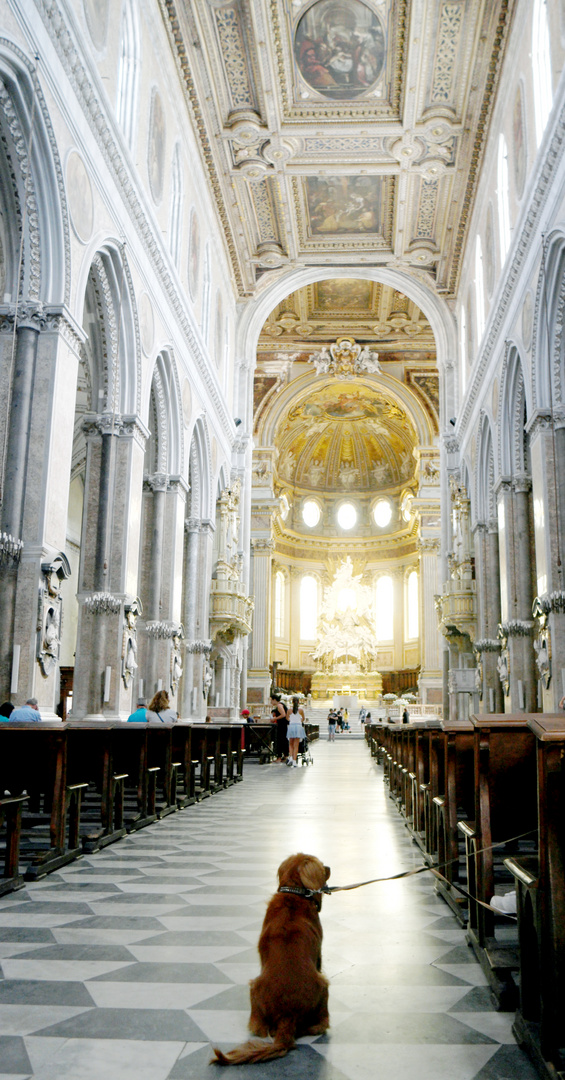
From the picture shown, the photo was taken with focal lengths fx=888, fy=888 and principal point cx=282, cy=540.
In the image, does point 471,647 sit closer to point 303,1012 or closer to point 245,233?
point 245,233

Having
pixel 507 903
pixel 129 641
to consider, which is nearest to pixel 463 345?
pixel 129 641

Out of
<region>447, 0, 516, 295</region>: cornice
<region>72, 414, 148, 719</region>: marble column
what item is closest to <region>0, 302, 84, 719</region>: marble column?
<region>72, 414, 148, 719</region>: marble column

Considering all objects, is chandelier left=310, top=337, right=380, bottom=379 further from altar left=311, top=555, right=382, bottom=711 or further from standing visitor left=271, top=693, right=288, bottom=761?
standing visitor left=271, top=693, right=288, bottom=761

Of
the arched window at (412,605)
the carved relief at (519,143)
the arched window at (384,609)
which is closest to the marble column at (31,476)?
the carved relief at (519,143)

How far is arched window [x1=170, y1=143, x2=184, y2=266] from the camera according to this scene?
1798cm

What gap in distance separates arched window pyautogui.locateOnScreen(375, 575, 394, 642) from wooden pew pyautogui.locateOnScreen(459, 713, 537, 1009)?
134 ft

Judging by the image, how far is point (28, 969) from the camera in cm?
378

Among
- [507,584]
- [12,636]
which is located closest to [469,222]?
[507,584]

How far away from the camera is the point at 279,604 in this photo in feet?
145

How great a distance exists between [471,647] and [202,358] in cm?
1134

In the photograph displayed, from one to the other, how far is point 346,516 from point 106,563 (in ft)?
108

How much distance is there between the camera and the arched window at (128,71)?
14045 mm

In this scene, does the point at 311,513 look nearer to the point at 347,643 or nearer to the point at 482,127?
the point at 347,643

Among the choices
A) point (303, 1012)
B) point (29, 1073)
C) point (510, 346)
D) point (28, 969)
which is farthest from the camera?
point (510, 346)
